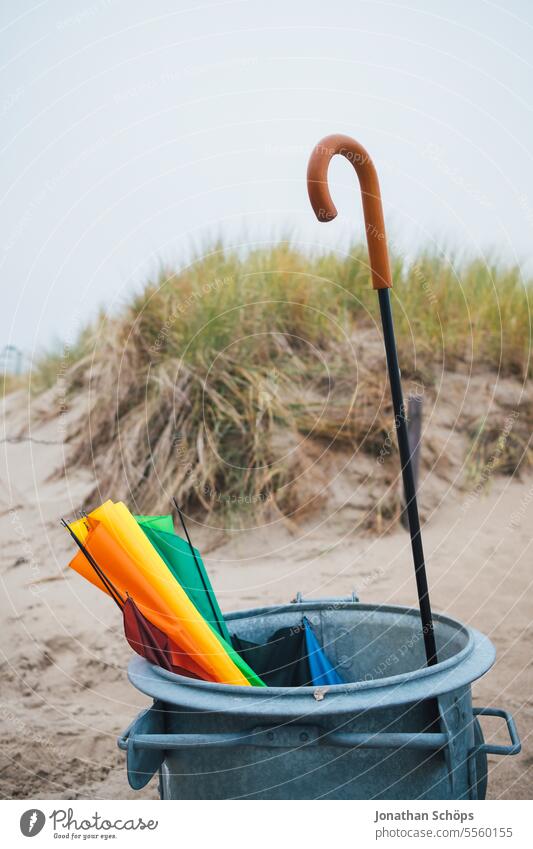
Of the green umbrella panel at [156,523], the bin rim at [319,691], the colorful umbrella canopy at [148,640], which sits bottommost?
the bin rim at [319,691]

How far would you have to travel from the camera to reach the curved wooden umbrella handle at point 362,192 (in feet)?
4.54

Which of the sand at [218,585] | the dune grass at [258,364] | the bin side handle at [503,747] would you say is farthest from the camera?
the dune grass at [258,364]

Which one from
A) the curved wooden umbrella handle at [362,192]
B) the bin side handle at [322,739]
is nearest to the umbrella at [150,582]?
the bin side handle at [322,739]

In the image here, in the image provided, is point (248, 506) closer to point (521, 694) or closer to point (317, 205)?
point (521, 694)

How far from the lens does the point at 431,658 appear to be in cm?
144

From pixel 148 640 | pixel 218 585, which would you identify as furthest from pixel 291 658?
pixel 218 585

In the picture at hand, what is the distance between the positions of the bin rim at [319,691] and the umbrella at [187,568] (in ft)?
0.67

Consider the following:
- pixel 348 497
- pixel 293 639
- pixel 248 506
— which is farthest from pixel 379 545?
pixel 293 639

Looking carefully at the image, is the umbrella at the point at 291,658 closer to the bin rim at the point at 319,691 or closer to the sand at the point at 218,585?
the bin rim at the point at 319,691

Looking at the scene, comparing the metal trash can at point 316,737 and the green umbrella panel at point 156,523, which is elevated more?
the green umbrella panel at point 156,523

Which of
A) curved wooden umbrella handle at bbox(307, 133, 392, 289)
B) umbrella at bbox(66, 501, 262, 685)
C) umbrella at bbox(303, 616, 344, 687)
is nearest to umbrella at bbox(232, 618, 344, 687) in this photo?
umbrella at bbox(303, 616, 344, 687)

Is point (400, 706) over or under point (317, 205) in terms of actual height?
under

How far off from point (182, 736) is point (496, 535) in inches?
104

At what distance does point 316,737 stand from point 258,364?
9.25 feet
